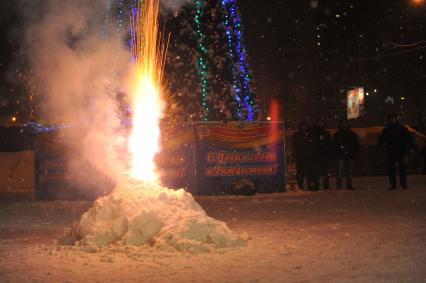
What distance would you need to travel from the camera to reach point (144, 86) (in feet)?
39.8

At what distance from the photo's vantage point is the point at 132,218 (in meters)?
8.38

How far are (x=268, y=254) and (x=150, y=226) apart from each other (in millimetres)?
1677

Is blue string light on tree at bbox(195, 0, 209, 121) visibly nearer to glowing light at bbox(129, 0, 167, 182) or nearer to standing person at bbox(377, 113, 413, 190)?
A: standing person at bbox(377, 113, 413, 190)

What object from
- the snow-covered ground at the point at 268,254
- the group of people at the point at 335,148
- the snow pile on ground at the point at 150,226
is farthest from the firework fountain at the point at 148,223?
the group of people at the point at 335,148

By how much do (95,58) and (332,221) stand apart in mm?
6434

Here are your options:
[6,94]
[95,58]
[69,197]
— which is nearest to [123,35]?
[95,58]

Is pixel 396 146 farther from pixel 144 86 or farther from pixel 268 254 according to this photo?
pixel 268 254

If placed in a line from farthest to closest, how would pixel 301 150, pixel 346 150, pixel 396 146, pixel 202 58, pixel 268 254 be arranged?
pixel 202 58 → pixel 301 150 → pixel 346 150 → pixel 396 146 → pixel 268 254

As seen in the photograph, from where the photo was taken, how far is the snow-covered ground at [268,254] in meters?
6.68

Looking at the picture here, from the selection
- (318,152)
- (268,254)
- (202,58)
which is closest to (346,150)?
(318,152)

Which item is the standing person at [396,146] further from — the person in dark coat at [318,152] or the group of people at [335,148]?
the person in dark coat at [318,152]

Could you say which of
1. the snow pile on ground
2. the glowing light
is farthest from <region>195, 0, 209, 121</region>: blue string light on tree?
the snow pile on ground

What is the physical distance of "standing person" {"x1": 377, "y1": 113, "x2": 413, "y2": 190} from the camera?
17.2 m

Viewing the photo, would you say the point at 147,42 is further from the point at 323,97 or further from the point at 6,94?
the point at 323,97
